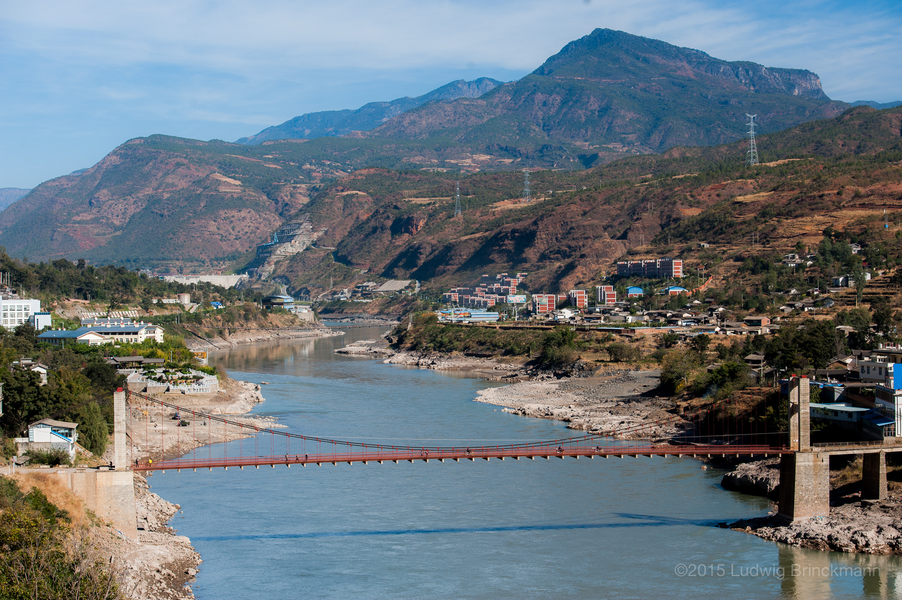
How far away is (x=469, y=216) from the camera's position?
162 metres

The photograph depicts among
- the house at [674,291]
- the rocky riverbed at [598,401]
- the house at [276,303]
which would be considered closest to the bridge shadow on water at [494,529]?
the rocky riverbed at [598,401]

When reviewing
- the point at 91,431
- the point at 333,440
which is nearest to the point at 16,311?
the point at 91,431

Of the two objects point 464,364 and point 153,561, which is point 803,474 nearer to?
point 153,561

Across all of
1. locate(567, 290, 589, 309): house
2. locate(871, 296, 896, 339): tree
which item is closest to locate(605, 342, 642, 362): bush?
locate(871, 296, 896, 339): tree

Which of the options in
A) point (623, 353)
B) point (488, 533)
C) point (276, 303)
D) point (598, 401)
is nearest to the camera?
point (488, 533)

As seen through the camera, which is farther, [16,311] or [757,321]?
[16,311]

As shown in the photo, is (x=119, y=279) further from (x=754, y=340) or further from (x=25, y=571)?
(x=25, y=571)

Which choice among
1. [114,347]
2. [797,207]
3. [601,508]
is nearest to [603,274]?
[797,207]

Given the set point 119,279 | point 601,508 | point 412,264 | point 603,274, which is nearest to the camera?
point 601,508

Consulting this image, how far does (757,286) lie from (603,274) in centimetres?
3345

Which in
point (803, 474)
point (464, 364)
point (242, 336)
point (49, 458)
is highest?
point (49, 458)

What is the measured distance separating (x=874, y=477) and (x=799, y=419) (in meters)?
2.87

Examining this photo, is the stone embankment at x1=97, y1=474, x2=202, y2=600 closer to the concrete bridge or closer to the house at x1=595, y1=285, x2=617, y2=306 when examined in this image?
the concrete bridge

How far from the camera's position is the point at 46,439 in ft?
87.5
